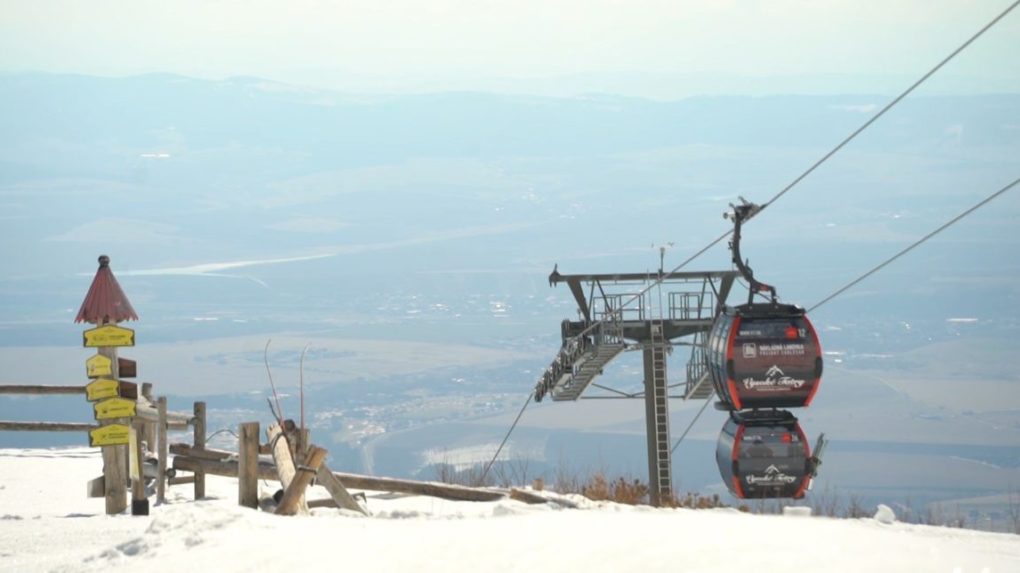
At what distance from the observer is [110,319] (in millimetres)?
19938

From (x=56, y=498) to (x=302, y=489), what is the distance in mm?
8216

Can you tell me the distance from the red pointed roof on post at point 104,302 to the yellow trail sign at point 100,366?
17.7 inches

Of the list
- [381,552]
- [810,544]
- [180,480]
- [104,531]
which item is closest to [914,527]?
[810,544]

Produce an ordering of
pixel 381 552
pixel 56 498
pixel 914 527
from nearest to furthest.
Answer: pixel 381 552, pixel 914 527, pixel 56 498

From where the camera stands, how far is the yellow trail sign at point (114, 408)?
19938 millimetres

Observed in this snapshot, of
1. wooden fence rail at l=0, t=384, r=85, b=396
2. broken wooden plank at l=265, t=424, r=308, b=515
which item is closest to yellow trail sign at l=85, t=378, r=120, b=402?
broken wooden plank at l=265, t=424, r=308, b=515

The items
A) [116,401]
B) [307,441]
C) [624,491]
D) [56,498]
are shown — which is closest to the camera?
[307,441]

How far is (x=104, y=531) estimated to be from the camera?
16812mm

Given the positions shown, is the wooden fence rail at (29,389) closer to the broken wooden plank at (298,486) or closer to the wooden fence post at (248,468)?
the wooden fence post at (248,468)

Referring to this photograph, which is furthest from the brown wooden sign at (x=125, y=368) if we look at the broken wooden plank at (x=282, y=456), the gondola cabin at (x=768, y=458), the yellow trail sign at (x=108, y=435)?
the gondola cabin at (x=768, y=458)

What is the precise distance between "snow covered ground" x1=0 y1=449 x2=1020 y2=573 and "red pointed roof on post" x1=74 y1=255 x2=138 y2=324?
3219 mm

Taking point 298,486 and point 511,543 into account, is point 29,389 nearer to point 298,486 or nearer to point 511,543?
point 298,486

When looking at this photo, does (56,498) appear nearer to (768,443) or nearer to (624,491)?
(624,491)

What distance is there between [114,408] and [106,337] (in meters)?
0.87
